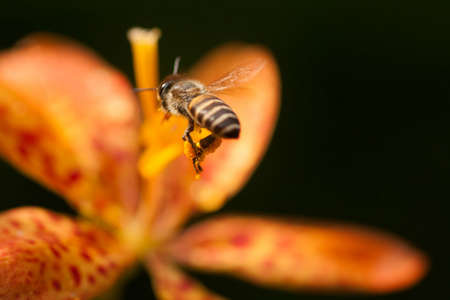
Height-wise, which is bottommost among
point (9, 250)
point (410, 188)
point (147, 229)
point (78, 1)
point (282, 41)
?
point (9, 250)

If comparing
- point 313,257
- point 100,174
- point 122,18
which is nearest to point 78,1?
point 122,18

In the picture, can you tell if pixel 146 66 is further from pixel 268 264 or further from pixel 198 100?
pixel 268 264

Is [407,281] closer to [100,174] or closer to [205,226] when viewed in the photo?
[205,226]

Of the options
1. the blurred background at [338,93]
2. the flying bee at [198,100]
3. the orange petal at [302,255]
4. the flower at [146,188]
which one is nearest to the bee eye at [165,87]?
the flying bee at [198,100]

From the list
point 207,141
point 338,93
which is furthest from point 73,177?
point 338,93

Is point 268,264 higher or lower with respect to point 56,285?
higher

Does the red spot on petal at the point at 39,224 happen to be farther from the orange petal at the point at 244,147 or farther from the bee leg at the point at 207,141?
the orange petal at the point at 244,147
